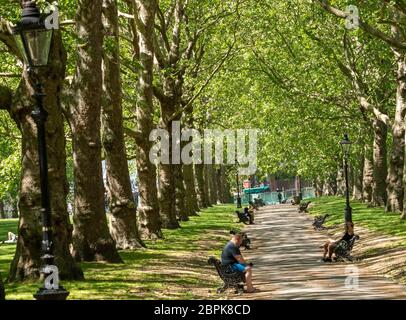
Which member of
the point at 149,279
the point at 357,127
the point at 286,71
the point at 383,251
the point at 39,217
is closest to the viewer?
the point at 39,217

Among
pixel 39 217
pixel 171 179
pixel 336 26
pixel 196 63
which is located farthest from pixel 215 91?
pixel 39 217

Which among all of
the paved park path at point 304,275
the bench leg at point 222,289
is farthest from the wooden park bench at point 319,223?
the bench leg at point 222,289

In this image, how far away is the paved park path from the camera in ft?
59.1

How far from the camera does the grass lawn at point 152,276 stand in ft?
58.9

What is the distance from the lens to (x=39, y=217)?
19.2 metres

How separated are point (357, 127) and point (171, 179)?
65.3 feet

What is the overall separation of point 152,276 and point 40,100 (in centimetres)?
874

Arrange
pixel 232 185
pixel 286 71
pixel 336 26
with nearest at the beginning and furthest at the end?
pixel 336 26 → pixel 286 71 → pixel 232 185

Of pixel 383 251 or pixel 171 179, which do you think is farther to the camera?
pixel 171 179

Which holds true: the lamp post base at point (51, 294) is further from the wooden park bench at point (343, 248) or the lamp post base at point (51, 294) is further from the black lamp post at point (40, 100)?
the wooden park bench at point (343, 248)

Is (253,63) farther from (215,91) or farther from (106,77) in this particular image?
(106,77)

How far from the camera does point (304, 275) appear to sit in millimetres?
22359

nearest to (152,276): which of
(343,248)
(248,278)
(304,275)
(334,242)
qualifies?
(248,278)

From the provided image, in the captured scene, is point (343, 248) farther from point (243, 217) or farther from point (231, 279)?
point (243, 217)
